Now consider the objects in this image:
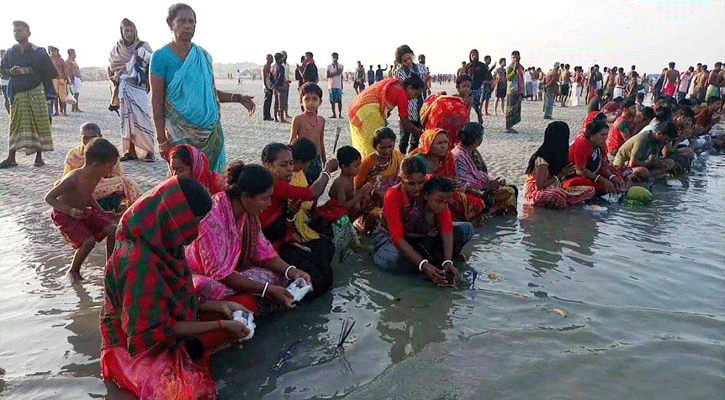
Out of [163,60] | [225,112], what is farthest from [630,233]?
[225,112]

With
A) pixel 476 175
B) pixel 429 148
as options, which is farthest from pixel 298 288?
pixel 476 175

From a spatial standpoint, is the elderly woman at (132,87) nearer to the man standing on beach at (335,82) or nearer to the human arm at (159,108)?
the human arm at (159,108)

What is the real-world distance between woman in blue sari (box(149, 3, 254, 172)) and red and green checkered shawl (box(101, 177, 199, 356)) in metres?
2.10

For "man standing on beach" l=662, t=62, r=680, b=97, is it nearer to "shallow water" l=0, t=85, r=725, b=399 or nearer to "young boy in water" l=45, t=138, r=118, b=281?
"shallow water" l=0, t=85, r=725, b=399

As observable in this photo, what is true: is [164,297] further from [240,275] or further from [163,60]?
[163,60]

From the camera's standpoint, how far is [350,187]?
5262mm

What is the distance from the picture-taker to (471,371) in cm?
324

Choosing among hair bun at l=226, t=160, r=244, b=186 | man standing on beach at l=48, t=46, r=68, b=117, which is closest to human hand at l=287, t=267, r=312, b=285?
hair bun at l=226, t=160, r=244, b=186

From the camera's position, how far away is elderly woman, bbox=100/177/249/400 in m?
2.74

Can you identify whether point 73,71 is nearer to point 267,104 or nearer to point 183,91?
point 267,104

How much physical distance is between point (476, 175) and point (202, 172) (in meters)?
3.28

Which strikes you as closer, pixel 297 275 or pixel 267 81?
pixel 297 275

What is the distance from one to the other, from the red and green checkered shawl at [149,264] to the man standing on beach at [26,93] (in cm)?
675

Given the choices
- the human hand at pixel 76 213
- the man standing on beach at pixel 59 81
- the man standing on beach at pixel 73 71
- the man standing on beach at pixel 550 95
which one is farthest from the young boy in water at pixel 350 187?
the man standing on beach at pixel 73 71
